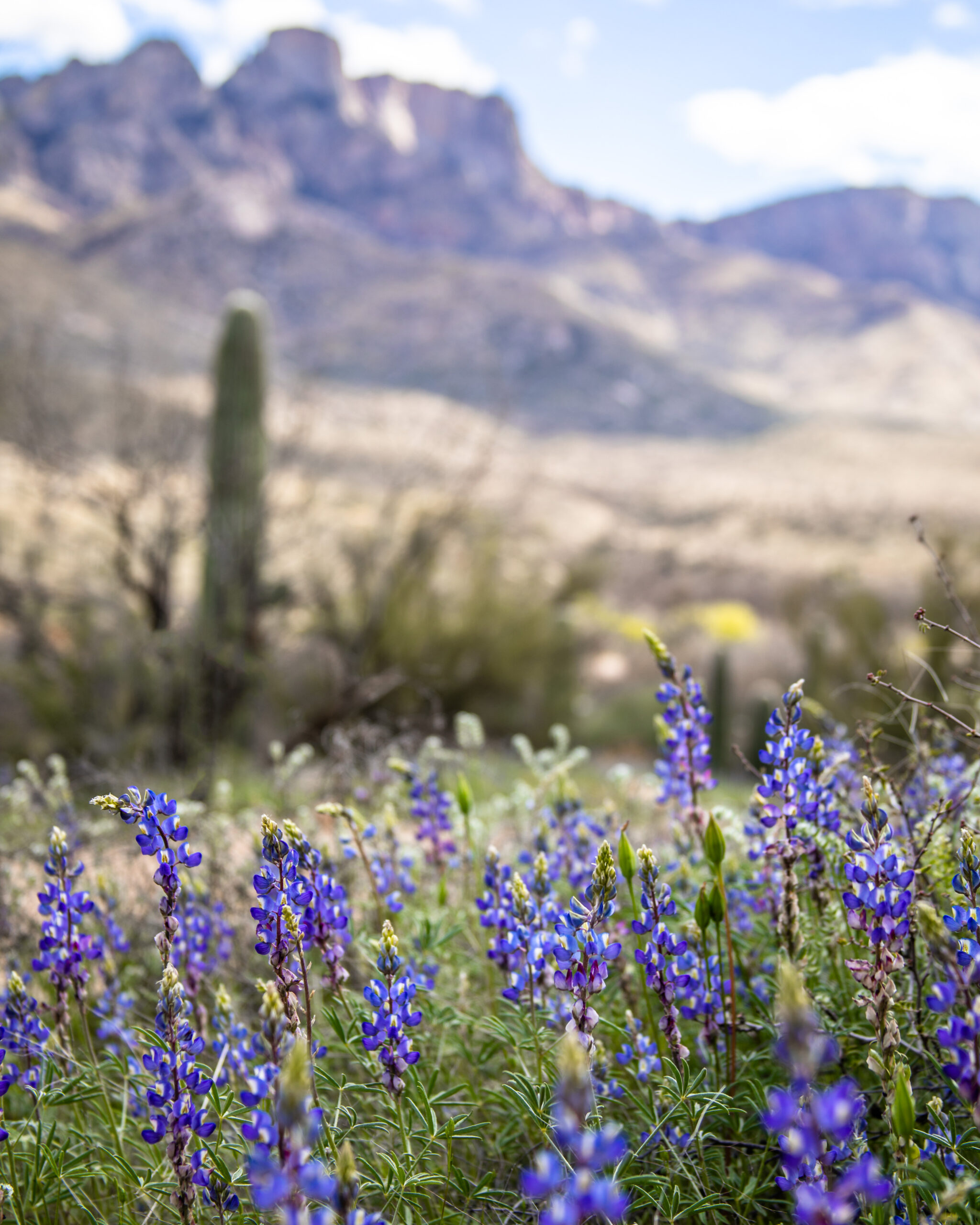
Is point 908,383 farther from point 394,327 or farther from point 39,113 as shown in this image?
point 39,113

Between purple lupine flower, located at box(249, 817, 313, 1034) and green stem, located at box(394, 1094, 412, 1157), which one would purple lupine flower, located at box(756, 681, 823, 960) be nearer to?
green stem, located at box(394, 1094, 412, 1157)

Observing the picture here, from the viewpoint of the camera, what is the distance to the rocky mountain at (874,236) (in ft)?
558

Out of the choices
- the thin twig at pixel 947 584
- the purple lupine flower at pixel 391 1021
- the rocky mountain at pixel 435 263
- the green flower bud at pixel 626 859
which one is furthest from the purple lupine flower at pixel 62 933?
the rocky mountain at pixel 435 263

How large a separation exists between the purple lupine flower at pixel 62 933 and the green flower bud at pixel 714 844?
1.24 m

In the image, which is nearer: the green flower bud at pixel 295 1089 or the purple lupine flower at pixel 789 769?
the green flower bud at pixel 295 1089

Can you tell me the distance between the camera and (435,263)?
347 feet

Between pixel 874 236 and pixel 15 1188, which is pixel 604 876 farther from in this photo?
pixel 874 236

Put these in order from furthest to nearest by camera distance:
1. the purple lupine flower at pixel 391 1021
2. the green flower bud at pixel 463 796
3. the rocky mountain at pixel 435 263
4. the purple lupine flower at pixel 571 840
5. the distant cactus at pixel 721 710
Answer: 1. the rocky mountain at pixel 435 263
2. the distant cactus at pixel 721 710
3. the purple lupine flower at pixel 571 840
4. the green flower bud at pixel 463 796
5. the purple lupine flower at pixel 391 1021

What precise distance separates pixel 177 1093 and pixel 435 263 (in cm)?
11366

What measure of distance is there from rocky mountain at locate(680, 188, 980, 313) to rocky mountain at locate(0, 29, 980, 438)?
55cm

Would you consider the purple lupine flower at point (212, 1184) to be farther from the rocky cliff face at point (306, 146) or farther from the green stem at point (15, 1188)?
the rocky cliff face at point (306, 146)

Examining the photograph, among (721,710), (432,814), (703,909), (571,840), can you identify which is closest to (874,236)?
Answer: (721,710)

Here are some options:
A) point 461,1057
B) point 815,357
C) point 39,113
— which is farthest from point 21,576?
point 39,113

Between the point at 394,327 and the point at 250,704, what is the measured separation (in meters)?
87.0
